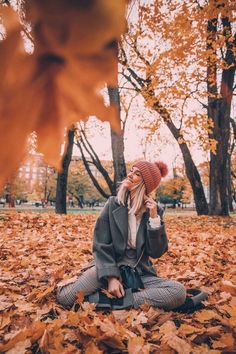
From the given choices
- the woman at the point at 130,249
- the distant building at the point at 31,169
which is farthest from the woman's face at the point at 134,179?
the distant building at the point at 31,169

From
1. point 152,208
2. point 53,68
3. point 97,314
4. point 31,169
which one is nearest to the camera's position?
point 53,68

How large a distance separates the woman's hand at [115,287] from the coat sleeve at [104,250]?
41 mm

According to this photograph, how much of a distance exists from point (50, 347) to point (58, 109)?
1586mm

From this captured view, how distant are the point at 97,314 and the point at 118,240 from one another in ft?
1.77

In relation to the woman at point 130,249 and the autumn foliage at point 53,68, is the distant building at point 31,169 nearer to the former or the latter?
the autumn foliage at point 53,68

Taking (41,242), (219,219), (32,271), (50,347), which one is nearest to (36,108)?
(50,347)

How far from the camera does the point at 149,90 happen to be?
33.9ft

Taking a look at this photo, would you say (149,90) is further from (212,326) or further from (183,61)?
(212,326)

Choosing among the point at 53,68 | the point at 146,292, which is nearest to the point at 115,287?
the point at 146,292

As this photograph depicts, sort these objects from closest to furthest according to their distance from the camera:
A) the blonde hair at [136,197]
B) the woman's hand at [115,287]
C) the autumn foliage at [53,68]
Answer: the autumn foliage at [53,68] < the woman's hand at [115,287] < the blonde hair at [136,197]

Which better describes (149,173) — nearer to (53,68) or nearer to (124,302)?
(124,302)

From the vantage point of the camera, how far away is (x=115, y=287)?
2.44m

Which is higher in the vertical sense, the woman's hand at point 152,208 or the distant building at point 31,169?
the distant building at point 31,169

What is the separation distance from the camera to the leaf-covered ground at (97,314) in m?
1.87
